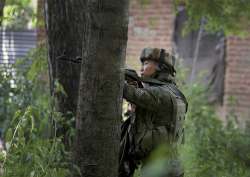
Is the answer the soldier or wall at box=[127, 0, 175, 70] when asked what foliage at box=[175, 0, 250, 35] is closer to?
the soldier

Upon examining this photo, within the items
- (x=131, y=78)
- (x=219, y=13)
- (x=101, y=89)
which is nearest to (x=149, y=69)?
(x=131, y=78)

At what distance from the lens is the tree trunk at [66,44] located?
4.80 metres

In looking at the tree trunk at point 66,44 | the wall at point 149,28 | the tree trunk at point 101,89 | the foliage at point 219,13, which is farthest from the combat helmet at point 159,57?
the wall at point 149,28

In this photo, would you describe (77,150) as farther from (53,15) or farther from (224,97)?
(224,97)

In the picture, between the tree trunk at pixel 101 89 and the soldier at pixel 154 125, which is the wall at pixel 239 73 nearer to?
the soldier at pixel 154 125

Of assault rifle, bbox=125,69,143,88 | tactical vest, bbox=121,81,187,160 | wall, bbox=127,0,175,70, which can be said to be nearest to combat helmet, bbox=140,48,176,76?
tactical vest, bbox=121,81,187,160

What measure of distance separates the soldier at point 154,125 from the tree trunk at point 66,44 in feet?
1.68

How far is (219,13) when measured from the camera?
7.05 meters

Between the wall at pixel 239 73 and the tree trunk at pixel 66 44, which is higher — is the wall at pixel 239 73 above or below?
below

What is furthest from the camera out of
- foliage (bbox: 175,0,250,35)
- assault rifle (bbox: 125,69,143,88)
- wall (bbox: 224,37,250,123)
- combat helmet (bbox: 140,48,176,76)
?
wall (bbox: 224,37,250,123)

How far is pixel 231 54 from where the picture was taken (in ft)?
34.7

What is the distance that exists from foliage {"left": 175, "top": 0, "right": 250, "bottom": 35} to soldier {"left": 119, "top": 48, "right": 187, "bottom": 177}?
2240mm

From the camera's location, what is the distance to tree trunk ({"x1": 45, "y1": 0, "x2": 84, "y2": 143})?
4801mm

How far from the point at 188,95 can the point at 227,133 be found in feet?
2.82
